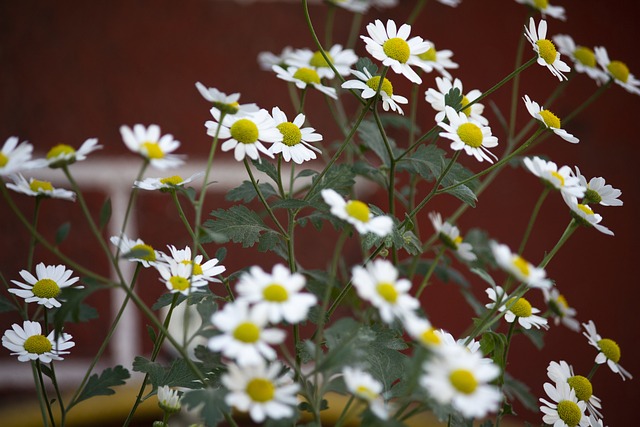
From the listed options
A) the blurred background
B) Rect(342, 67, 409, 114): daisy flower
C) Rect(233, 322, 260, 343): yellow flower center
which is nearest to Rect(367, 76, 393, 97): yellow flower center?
Rect(342, 67, 409, 114): daisy flower

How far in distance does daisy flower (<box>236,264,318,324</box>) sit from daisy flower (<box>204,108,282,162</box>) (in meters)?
0.11

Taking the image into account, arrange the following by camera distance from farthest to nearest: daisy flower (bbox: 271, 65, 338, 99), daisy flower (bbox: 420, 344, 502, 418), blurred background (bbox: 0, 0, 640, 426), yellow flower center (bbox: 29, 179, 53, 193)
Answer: blurred background (bbox: 0, 0, 640, 426) → daisy flower (bbox: 271, 65, 338, 99) → yellow flower center (bbox: 29, 179, 53, 193) → daisy flower (bbox: 420, 344, 502, 418)

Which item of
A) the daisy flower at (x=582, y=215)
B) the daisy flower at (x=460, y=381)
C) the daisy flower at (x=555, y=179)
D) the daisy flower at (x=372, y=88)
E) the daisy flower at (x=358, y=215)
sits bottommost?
the daisy flower at (x=460, y=381)

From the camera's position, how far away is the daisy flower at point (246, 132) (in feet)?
1.33

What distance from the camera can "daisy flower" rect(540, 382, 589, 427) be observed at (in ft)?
1.42

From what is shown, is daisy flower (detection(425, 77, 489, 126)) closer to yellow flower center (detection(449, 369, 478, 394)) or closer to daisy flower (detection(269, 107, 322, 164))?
daisy flower (detection(269, 107, 322, 164))

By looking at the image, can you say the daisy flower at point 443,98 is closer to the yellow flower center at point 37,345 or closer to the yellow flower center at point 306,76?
the yellow flower center at point 306,76

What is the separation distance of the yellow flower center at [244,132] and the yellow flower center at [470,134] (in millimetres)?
128

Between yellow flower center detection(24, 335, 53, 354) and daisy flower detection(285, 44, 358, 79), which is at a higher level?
daisy flower detection(285, 44, 358, 79)

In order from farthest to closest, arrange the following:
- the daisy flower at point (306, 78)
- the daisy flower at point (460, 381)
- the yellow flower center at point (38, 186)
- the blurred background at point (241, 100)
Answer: the blurred background at point (241, 100) < the daisy flower at point (306, 78) < the yellow flower center at point (38, 186) < the daisy flower at point (460, 381)

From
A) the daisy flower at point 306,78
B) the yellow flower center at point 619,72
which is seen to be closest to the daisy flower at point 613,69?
the yellow flower center at point 619,72

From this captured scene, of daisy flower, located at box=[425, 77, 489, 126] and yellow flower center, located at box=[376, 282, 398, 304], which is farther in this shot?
daisy flower, located at box=[425, 77, 489, 126]

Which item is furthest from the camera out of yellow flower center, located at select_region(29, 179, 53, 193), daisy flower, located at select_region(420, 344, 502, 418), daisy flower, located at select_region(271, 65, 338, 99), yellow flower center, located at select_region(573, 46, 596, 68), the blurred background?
the blurred background

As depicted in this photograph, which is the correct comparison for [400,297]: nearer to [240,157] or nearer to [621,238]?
[240,157]
